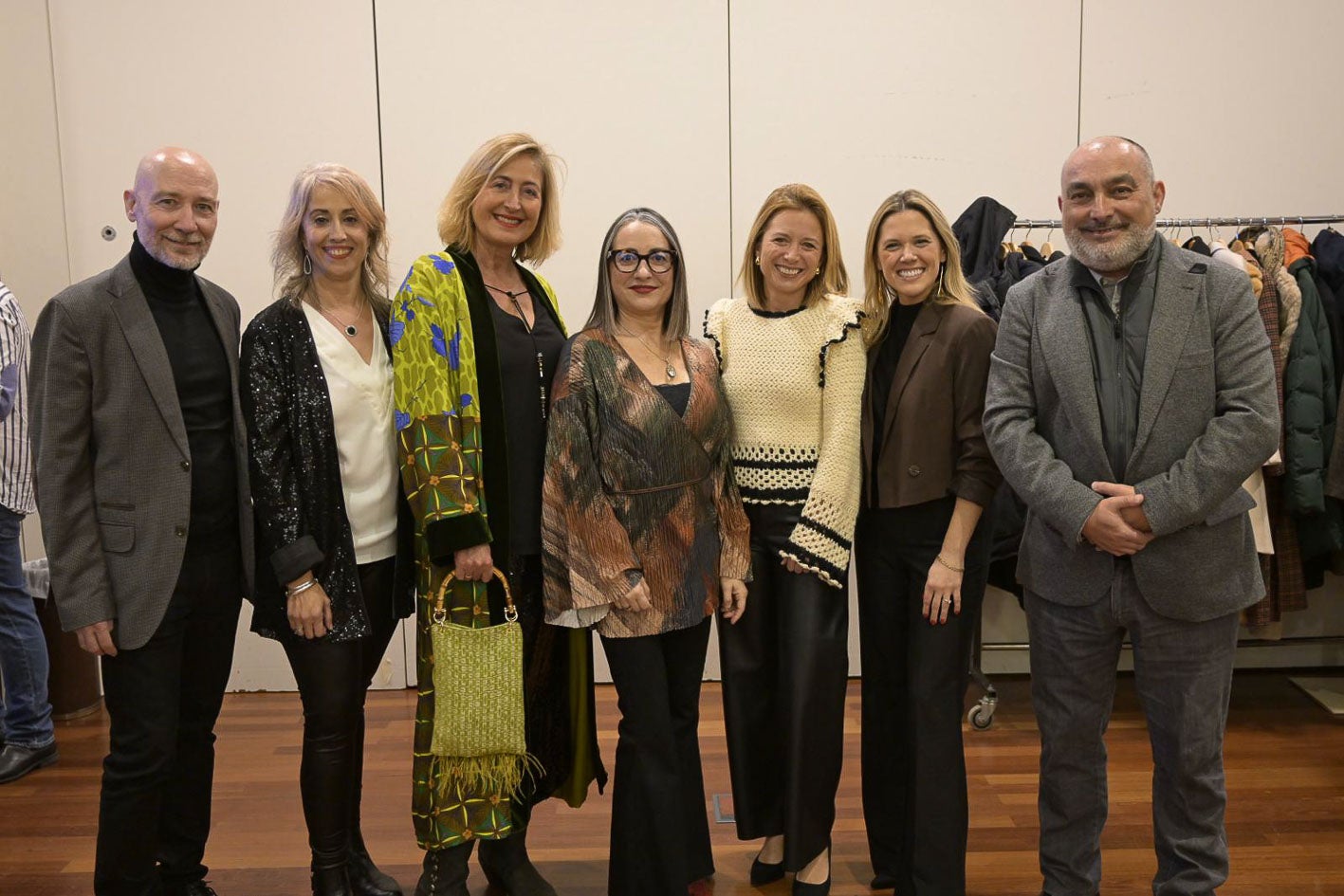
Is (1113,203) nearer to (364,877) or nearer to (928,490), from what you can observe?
(928,490)

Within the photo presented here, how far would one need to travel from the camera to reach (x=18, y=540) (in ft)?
11.1

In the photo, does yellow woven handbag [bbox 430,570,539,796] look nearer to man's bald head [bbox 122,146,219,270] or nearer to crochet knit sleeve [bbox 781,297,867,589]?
crochet knit sleeve [bbox 781,297,867,589]

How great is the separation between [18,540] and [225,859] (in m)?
1.41

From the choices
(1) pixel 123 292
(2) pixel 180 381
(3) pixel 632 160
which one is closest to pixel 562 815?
(2) pixel 180 381

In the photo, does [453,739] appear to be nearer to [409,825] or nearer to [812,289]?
[409,825]

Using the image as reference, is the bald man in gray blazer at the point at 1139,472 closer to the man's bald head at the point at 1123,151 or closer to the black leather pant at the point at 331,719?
the man's bald head at the point at 1123,151

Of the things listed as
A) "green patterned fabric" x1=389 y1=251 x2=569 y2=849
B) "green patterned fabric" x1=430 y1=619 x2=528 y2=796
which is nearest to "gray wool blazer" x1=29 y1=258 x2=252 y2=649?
"green patterned fabric" x1=389 y1=251 x2=569 y2=849

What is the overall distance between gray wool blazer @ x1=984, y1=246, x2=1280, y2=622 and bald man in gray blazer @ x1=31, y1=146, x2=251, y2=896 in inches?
67.5

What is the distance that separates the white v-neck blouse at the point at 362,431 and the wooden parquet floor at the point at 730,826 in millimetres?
981

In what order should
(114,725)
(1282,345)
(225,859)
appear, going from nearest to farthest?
(114,725) < (225,859) < (1282,345)

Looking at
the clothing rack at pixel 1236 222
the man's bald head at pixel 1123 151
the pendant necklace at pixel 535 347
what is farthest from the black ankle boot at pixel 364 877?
the clothing rack at pixel 1236 222

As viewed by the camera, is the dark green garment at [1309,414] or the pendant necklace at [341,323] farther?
the dark green garment at [1309,414]

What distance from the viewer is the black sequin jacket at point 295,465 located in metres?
2.17

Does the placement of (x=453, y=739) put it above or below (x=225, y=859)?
above
